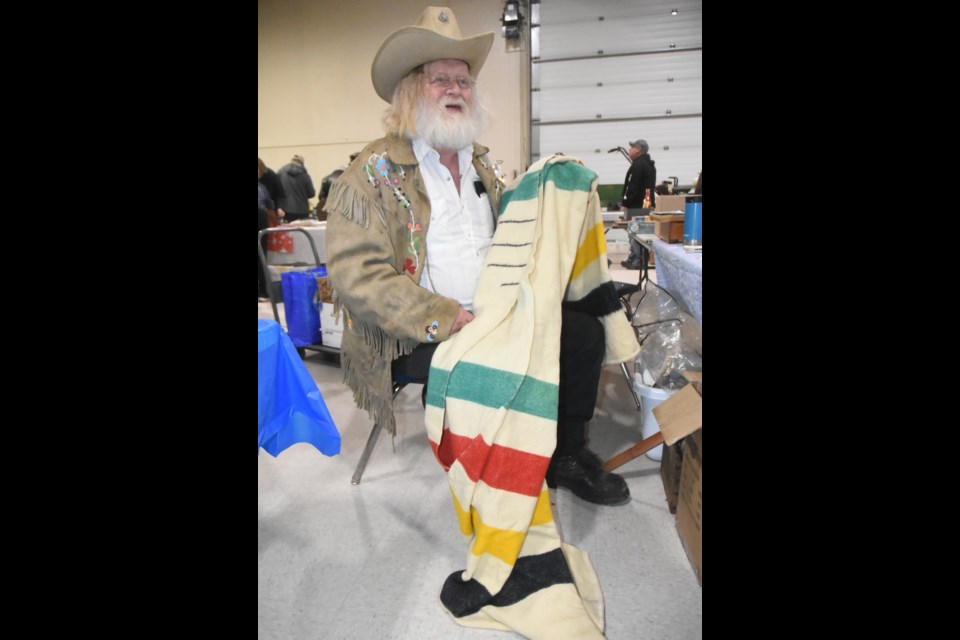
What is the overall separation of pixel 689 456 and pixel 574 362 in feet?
1.15

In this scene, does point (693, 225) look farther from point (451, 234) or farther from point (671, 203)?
point (451, 234)

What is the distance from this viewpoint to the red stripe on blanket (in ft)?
3.61

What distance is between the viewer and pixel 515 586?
1.10m

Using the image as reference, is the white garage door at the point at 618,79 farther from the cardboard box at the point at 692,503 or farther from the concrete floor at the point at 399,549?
the cardboard box at the point at 692,503

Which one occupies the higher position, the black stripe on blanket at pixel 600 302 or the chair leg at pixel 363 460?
the black stripe on blanket at pixel 600 302

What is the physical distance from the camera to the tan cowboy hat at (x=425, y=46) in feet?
4.60

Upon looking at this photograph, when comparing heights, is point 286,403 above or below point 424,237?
below

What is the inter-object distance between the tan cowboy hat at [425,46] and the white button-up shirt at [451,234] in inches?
8.6

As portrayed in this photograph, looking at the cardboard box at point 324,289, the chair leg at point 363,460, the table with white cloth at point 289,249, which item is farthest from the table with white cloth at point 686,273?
the table with white cloth at point 289,249

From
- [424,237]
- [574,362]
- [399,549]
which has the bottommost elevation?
[399,549]

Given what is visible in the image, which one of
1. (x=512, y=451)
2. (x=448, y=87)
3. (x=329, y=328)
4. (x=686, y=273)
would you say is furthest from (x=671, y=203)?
(x=329, y=328)

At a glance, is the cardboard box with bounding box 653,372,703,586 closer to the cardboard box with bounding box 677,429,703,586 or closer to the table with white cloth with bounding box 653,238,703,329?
the cardboard box with bounding box 677,429,703,586
